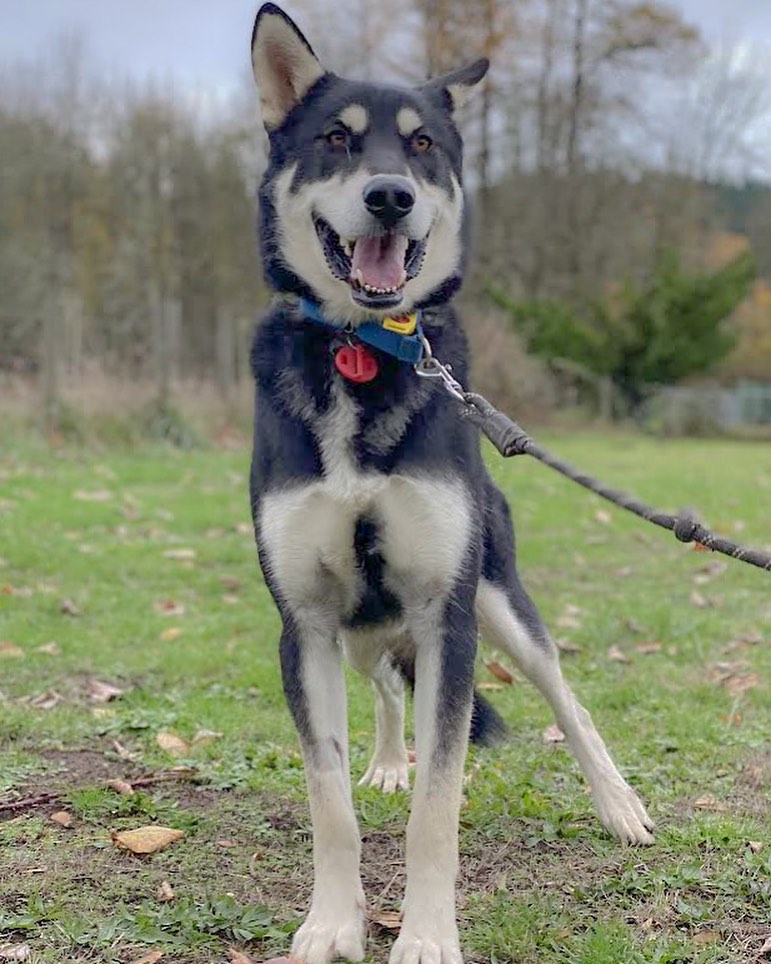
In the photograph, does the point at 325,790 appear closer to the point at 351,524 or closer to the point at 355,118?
the point at 351,524

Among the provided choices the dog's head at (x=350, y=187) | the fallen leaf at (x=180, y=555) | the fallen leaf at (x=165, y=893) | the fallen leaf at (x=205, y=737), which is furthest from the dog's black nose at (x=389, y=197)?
the fallen leaf at (x=180, y=555)

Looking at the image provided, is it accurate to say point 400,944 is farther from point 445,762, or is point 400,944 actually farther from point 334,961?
Answer: point 445,762

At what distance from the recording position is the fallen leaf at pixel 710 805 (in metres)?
3.36

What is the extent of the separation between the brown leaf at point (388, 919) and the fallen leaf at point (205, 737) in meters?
1.42

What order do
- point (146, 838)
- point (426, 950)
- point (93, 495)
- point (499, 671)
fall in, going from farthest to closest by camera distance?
1. point (93, 495)
2. point (499, 671)
3. point (146, 838)
4. point (426, 950)

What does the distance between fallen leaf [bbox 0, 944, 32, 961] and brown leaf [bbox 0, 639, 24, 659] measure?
2766mm

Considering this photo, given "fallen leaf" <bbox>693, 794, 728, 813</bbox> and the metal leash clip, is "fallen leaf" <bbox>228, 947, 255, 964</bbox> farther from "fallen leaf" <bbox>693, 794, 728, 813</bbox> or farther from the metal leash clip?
"fallen leaf" <bbox>693, 794, 728, 813</bbox>

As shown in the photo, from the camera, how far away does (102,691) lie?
4.60 m

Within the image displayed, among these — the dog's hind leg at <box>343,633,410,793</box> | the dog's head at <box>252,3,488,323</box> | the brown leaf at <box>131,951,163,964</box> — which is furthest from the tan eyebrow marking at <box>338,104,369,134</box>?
the brown leaf at <box>131,951,163,964</box>

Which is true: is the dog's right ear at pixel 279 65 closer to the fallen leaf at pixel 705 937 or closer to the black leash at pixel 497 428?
the black leash at pixel 497 428

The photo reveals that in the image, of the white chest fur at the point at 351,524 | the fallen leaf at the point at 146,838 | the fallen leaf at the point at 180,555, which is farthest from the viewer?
the fallen leaf at the point at 180,555

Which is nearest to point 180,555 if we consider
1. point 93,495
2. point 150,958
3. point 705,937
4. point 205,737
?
point 93,495

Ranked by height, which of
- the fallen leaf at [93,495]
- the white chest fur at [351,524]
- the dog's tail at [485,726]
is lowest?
the fallen leaf at [93,495]

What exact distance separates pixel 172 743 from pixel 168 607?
7.78 ft
